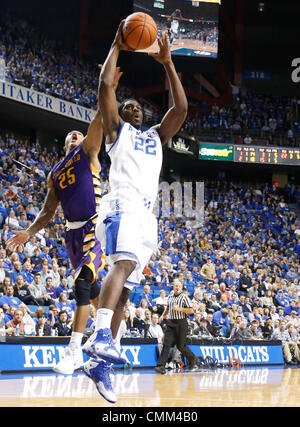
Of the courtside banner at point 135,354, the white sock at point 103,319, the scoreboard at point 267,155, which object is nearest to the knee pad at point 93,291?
the white sock at point 103,319

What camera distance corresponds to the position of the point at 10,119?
26.9 m

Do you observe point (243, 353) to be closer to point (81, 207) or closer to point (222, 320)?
point (222, 320)

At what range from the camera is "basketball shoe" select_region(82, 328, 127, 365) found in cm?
451

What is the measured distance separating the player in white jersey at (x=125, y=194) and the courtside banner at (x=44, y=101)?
703 inches

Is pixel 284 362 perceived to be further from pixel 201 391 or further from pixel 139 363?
pixel 201 391

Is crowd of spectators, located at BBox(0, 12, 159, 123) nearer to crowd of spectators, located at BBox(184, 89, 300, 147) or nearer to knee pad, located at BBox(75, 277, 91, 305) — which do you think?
crowd of spectators, located at BBox(184, 89, 300, 147)

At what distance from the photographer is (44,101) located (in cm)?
2400

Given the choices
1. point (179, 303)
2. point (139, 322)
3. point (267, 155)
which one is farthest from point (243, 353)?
point (267, 155)

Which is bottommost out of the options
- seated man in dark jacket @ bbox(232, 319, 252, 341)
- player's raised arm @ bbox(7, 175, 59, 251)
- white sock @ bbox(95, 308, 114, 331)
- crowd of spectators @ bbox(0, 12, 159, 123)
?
white sock @ bbox(95, 308, 114, 331)

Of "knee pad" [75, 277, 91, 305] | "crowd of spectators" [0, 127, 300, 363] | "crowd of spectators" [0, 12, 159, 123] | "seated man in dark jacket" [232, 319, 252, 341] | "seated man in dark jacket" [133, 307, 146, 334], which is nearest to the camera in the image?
"knee pad" [75, 277, 91, 305]

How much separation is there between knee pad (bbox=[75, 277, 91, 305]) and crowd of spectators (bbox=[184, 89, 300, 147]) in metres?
26.1

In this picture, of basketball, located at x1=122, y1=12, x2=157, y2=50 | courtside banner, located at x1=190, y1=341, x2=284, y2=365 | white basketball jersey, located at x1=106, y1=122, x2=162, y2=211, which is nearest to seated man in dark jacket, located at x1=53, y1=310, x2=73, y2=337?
courtside banner, located at x1=190, y1=341, x2=284, y2=365

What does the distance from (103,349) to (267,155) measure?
28.1 metres
